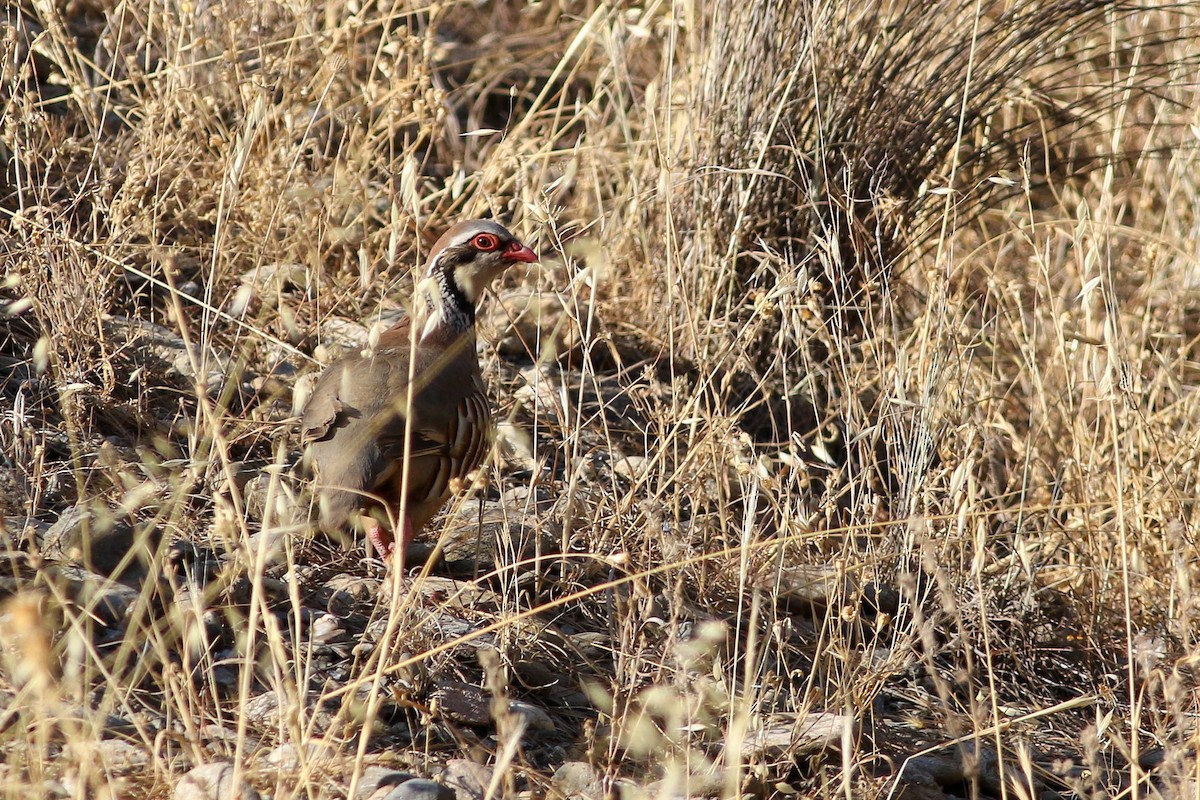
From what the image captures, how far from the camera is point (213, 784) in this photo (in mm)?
2402

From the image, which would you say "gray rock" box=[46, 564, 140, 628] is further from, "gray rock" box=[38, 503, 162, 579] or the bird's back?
the bird's back

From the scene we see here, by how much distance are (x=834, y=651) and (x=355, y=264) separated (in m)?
2.30

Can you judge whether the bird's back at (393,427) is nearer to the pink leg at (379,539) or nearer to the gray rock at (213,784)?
the pink leg at (379,539)

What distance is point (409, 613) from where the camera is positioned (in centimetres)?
296

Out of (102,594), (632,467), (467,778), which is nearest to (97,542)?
(102,594)

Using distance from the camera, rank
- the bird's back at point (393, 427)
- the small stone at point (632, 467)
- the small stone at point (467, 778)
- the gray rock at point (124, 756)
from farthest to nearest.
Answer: the small stone at point (632, 467) → the bird's back at point (393, 427) → the small stone at point (467, 778) → the gray rock at point (124, 756)

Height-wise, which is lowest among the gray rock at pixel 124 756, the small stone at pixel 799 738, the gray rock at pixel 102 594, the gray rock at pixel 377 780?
the small stone at pixel 799 738

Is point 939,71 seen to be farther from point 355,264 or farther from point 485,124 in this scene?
point 485,124

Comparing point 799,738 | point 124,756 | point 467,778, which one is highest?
point 124,756

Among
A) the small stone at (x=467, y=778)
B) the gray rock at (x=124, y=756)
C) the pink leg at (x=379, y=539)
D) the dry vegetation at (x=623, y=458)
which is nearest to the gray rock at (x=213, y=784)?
the dry vegetation at (x=623, y=458)

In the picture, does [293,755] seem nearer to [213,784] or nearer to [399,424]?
[213,784]

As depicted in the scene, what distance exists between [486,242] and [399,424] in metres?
0.75

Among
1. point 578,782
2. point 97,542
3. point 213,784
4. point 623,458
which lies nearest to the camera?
point 213,784

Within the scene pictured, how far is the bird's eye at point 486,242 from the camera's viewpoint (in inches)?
156
